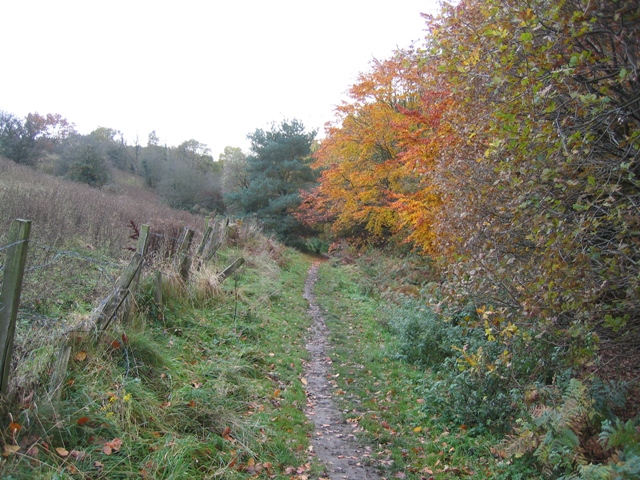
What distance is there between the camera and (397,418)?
623 cm

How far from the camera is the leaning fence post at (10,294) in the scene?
362 cm

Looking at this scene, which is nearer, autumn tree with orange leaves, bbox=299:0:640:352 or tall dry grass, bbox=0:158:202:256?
autumn tree with orange leaves, bbox=299:0:640:352

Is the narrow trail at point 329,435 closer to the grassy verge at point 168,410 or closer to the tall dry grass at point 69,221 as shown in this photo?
the grassy verge at point 168,410

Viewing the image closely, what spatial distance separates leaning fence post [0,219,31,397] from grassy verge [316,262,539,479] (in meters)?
3.77

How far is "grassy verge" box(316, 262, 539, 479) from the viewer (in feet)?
16.2

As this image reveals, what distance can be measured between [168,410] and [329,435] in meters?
2.02

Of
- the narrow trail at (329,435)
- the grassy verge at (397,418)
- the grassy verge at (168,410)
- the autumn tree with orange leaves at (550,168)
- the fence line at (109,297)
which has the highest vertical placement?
the autumn tree with orange leaves at (550,168)

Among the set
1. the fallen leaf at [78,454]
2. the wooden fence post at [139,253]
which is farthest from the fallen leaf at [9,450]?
the wooden fence post at [139,253]

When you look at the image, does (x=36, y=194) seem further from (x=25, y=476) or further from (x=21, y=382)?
(x=25, y=476)

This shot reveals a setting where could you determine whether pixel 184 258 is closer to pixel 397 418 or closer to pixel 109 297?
pixel 109 297

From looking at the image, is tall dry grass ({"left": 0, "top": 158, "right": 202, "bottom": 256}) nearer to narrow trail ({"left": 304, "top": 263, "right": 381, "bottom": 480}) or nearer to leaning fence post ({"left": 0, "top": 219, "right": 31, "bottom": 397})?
narrow trail ({"left": 304, "top": 263, "right": 381, "bottom": 480})

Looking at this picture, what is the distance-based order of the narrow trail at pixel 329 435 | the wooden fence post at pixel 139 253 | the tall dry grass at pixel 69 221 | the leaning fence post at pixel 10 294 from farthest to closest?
1. the tall dry grass at pixel 69 221
2. the wooden fence post at pixel 139 253
3. the narrow trail at pixel 329 435
4. the leaning fence post at pixel 10 294

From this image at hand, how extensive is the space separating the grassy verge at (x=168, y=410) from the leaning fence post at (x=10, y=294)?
1.30ft

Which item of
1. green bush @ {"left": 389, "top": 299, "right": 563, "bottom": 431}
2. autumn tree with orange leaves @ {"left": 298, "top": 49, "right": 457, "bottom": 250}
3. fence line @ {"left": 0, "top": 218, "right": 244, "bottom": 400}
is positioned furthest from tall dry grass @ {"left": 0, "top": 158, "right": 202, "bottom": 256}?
autumn tree with orange leaves @ {"left": 298, "top": 49, "right": 457, "bottom": 250}
